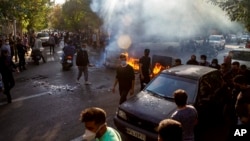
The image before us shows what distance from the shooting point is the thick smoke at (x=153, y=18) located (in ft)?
67.2

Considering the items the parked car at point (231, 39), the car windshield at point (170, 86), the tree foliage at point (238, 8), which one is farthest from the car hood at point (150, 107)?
the parked car at point (231, 39)

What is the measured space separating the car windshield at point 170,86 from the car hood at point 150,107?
233mm

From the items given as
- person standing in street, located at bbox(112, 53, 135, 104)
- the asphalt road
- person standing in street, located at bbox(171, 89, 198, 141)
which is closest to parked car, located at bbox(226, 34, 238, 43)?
the asphalt road

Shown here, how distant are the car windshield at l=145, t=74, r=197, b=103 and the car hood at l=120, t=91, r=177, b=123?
0.76 feet

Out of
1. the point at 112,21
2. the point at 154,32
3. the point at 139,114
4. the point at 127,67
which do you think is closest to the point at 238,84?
the point at 139,114

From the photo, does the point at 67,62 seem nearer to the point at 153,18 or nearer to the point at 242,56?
the point at 153,18

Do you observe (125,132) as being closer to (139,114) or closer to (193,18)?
(139,114)

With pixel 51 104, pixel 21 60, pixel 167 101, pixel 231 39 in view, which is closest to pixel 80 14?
pixel 21 60

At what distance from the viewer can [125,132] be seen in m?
6.39

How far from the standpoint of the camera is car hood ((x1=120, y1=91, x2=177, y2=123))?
19.6 feet

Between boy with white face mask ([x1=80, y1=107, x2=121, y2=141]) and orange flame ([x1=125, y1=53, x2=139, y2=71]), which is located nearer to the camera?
boy with white face mask ([x1=80, y1=107, x2=121, y2=141])

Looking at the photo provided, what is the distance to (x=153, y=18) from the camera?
22094 mm

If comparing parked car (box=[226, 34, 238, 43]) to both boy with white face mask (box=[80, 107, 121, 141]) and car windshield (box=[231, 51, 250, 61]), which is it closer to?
car windshield (box=[231, 51, 250, 61])

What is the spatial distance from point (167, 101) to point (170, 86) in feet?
Result: 2.17
